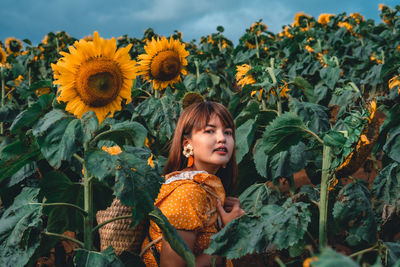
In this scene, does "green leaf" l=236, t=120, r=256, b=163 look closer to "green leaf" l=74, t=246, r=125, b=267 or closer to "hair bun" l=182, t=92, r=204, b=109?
"hair bun" l=182, t=92, r=204, b=109

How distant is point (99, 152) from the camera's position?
1365 mm

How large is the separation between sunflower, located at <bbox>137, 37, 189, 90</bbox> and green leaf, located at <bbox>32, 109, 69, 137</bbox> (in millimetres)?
1592

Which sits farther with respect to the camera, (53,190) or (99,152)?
(53,190)

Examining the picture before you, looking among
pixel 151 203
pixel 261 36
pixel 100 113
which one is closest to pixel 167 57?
pixel 100 113

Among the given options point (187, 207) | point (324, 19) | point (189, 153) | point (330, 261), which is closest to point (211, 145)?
point (189, 153)

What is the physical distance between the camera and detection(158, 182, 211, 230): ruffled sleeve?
1.75 metres

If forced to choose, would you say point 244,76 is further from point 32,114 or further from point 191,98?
point 32,114

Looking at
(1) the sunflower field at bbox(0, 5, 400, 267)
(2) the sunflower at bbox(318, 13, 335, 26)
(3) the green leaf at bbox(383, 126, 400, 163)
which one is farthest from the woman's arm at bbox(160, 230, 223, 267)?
(2) the sunflower at bbox(318, 13, 335, 26)

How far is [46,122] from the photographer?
1.45 meters

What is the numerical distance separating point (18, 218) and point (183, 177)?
0.71 metres

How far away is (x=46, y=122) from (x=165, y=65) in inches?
70.2

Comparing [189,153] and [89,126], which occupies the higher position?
[89,126]

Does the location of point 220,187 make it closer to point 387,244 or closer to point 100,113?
point 100,113

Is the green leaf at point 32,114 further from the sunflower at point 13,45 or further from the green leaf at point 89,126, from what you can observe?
the sunflower at point 13,45
